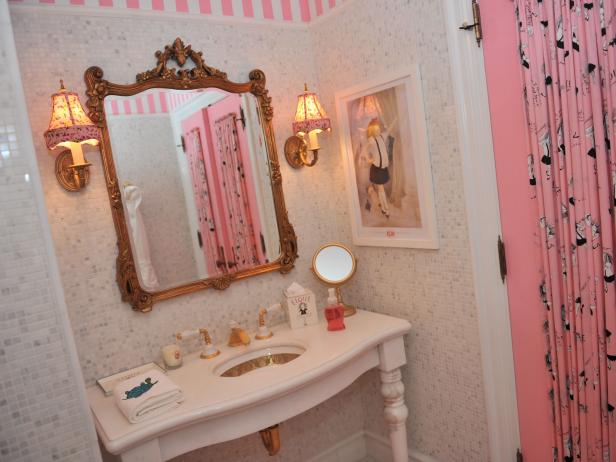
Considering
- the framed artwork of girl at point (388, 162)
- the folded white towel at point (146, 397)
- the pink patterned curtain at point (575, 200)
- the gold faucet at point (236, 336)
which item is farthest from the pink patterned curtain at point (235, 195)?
the pink patterned curtain at point (575, 200)

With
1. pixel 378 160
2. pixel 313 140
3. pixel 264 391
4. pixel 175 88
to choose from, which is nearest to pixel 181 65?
pixel 175 88

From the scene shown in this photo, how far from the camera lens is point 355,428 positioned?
2799 mm

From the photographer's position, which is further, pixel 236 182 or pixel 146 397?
pixel 236 182

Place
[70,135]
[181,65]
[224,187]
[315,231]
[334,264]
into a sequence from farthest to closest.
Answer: [315,231], [334,264], [224,187], [181,65], [70,135]

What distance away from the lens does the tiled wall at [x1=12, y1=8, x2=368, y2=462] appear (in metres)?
1.91

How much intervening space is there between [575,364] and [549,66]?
1047 millimetres

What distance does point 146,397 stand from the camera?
66.1 inches

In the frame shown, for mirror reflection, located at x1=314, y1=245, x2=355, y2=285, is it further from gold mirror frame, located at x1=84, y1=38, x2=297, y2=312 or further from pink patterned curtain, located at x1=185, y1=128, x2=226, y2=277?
pink patterned curtain, located at x1=185, y1=128, x2=226, y2=277

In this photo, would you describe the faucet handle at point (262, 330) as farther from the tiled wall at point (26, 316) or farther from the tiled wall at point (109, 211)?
the tiled wall at point (26, 316)

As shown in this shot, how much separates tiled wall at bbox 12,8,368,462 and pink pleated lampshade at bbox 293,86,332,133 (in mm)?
151

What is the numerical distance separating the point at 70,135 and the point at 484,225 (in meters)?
1.61

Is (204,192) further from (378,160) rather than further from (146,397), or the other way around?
(146,397)

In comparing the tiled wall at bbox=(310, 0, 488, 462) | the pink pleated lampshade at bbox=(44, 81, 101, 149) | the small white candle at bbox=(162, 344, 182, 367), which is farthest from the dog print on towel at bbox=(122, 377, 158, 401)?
the tiled wall at bbox=(310, 0, 488, 462)

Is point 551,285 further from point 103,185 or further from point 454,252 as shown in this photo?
point 103,185
